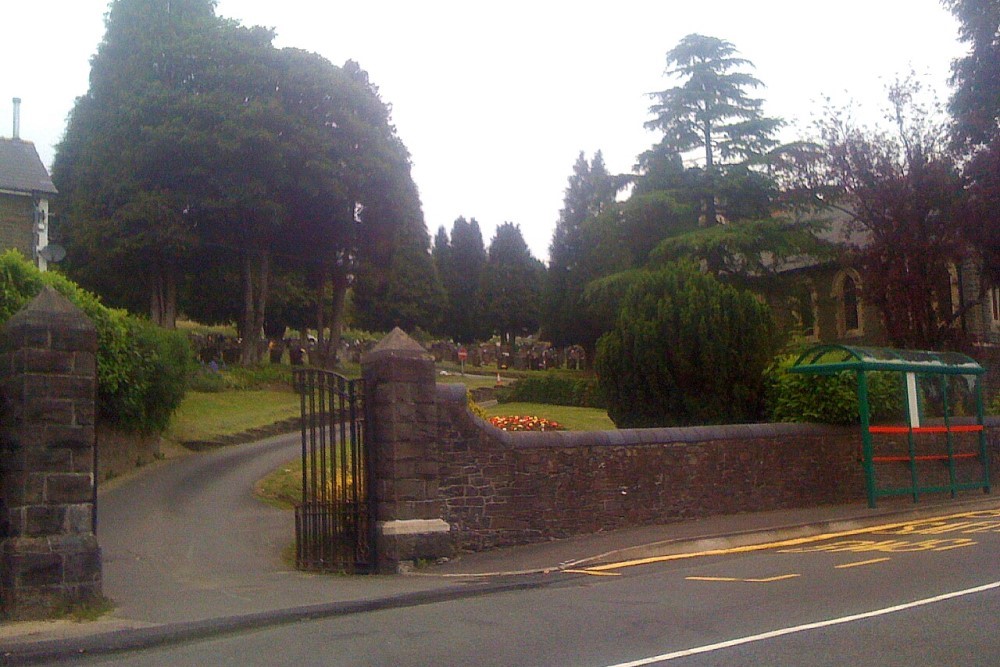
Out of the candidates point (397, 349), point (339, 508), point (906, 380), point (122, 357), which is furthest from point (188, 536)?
point (906, 380)

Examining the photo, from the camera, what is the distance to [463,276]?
85188mm

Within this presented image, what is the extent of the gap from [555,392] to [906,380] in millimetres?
19774

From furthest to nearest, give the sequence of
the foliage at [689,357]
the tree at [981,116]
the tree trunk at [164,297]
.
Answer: the tree trunk at [164,297], the tree at [981,116], the foliage at [689,357]

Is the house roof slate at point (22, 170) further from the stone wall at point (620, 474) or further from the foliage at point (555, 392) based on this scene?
the stone wall at point (620, 474)

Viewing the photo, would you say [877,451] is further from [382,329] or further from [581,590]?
[382,329]

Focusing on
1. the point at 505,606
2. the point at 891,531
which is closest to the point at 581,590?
the point at 505,606

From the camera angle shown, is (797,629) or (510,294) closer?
(797,629)

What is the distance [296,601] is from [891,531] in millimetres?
10150

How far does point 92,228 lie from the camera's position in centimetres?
3694

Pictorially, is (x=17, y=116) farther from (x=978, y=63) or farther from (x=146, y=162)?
(x=978, y=63)

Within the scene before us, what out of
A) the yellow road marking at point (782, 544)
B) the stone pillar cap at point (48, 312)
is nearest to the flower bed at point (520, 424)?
the yellow road marking at point (782, 544)

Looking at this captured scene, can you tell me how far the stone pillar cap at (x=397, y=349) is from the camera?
1318 cm

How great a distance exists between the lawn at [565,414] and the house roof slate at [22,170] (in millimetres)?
16475

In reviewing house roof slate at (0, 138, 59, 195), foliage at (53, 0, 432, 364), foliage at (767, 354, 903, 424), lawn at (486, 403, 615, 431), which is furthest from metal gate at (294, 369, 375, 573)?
foliage at (53, 0, 432, 364)
